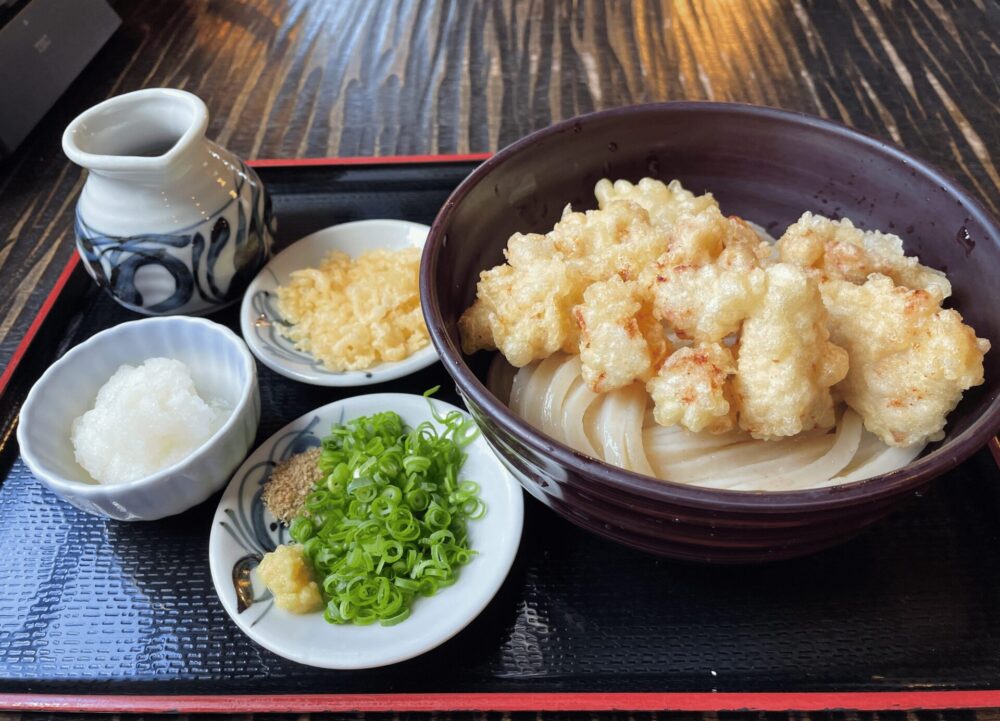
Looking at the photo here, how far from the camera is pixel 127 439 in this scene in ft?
4.40

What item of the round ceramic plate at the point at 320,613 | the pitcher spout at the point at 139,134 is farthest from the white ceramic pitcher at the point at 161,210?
the round ceramic plate at the point at 320,613

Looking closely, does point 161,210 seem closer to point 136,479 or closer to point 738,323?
point 136,479

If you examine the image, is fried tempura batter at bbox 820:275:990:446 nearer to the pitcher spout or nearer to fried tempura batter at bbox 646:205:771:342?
fried tempura batter at bbox 646:205:771:342

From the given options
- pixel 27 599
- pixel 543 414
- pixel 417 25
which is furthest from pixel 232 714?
pixel 417 25

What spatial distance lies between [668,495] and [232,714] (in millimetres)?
719

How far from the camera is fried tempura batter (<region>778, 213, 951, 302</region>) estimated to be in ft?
3.77

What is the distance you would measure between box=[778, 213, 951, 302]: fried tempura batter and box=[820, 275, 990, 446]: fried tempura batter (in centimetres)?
9

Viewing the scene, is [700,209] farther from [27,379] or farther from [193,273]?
[27,379]

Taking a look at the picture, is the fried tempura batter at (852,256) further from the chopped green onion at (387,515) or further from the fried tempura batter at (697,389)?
the chopped green onion at (387,515)

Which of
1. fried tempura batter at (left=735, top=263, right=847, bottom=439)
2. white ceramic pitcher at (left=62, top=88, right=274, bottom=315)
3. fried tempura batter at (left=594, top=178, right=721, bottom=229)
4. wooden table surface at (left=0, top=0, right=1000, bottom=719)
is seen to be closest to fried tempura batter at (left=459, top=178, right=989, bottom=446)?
fried tempura batter at (left=735, top=263, right=847, bottom=439)

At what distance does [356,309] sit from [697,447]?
0.88 meters

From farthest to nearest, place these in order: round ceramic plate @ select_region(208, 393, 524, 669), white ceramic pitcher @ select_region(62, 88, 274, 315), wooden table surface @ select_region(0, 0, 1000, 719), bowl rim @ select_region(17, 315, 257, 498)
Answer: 1. wooden table surface @ select_region(0, 0, 1000, 719)
2. white ceramic pitcher @ select_region(62, 88, 274, 315)
3. bowl rim @ select_region(17, 315, 257, 498)
4. round ceramic plate @ select_region(208, 393, 524, 669)

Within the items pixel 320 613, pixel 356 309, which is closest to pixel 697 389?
pixel 320 613

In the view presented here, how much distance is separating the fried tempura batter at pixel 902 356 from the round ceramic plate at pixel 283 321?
82cm
